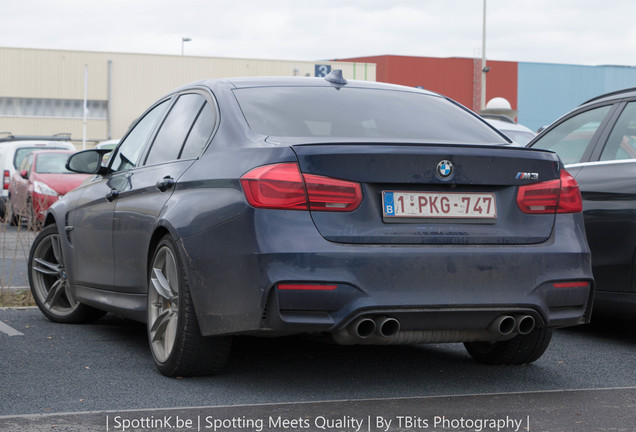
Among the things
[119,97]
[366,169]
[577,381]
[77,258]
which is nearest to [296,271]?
[366,169]

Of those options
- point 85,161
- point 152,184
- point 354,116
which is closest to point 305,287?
point 354,116

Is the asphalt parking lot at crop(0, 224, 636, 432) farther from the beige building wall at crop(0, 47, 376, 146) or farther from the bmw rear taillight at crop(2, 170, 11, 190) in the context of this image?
the beige building wall at crop(0, 47, 376, 146)

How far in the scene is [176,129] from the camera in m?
5.79

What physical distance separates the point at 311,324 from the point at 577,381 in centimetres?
159

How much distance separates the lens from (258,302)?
4418mm

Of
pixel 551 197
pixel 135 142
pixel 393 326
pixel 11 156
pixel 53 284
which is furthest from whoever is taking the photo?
pixel 11 156

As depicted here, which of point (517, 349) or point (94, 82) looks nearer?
point (517, 349)

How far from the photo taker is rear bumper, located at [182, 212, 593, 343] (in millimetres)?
4371

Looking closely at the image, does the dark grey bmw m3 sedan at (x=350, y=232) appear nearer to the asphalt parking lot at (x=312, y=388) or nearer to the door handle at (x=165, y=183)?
the door handle at (x=165, y=183)

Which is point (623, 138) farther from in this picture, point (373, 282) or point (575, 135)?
point (373, 282)

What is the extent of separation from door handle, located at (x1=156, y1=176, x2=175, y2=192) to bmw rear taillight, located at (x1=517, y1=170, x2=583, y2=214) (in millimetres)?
1734

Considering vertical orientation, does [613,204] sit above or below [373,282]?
above

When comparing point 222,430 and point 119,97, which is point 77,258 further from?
point 119,97

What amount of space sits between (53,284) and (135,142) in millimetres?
1381
